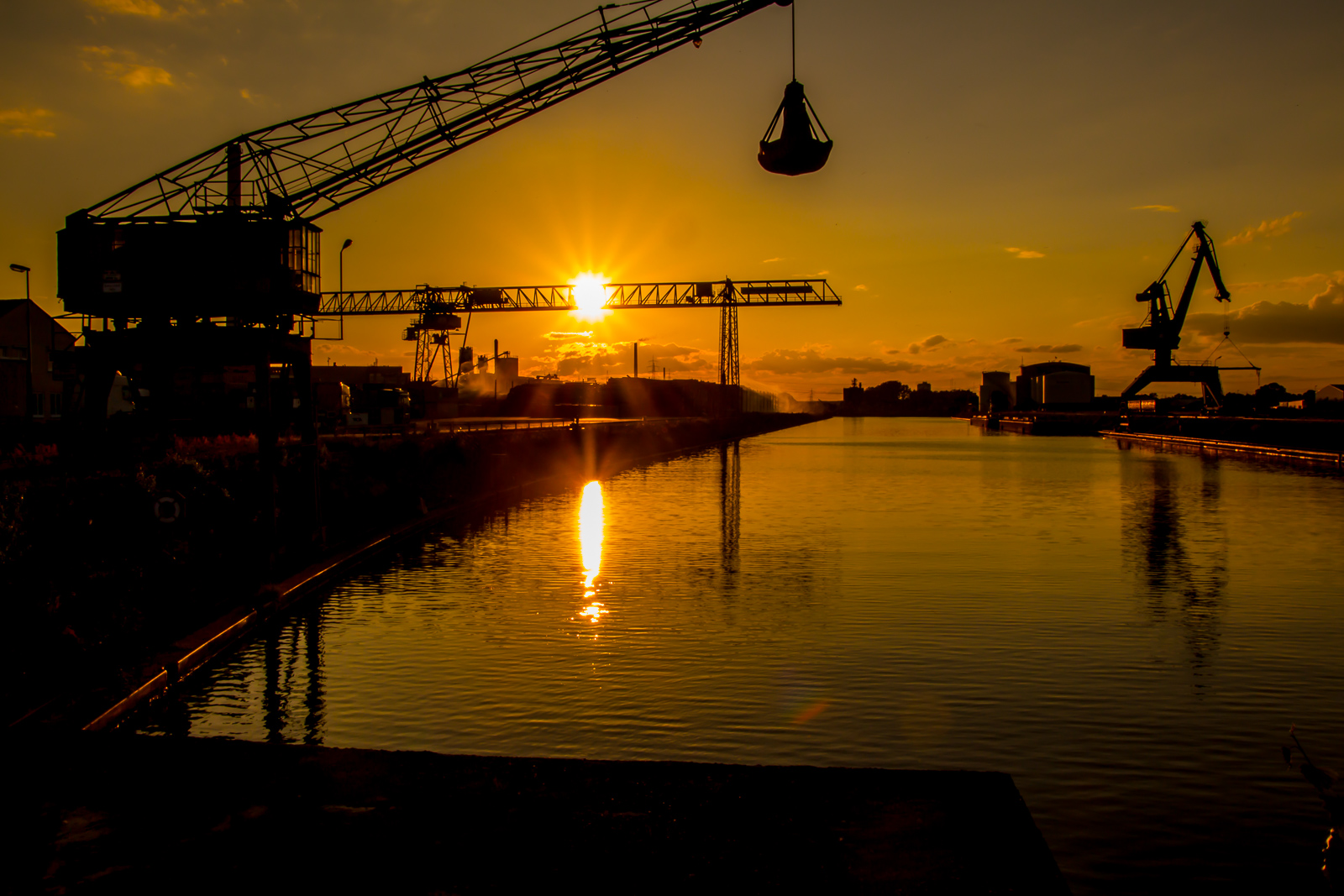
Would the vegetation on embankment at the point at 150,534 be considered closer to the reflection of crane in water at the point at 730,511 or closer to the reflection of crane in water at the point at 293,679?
the reflection of crane in water at the point at 293,679

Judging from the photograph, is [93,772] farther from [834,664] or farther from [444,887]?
[834,664]

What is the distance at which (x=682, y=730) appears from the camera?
9055 mm

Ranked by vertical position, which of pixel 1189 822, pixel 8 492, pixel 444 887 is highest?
pixel 8 492

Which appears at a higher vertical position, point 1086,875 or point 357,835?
point 357,835

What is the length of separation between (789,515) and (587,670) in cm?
1760

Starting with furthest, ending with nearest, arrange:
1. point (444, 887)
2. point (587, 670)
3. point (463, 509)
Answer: point (463, 509) < point (587, 670) < point (444, 887)

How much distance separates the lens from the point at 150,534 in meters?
11.8

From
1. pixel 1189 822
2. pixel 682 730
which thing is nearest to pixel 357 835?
pixel 682 730

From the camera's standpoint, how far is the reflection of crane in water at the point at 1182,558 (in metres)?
14.1

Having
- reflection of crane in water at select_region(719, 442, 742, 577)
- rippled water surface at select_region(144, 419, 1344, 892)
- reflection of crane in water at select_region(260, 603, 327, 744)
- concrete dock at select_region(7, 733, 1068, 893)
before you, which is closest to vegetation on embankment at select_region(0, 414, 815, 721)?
reflection of crane in water at select_region(260, 603, 327, 744)

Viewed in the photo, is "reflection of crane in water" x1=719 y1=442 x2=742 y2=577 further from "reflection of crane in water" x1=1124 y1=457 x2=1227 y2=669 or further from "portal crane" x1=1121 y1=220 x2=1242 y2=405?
"portal crane" x1=1121 y1=220 x2=1242 y2=405

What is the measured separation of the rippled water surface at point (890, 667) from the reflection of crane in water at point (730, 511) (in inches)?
8.7

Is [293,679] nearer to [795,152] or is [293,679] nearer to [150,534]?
[150,534]

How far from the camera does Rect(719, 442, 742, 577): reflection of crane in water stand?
19464 mm
